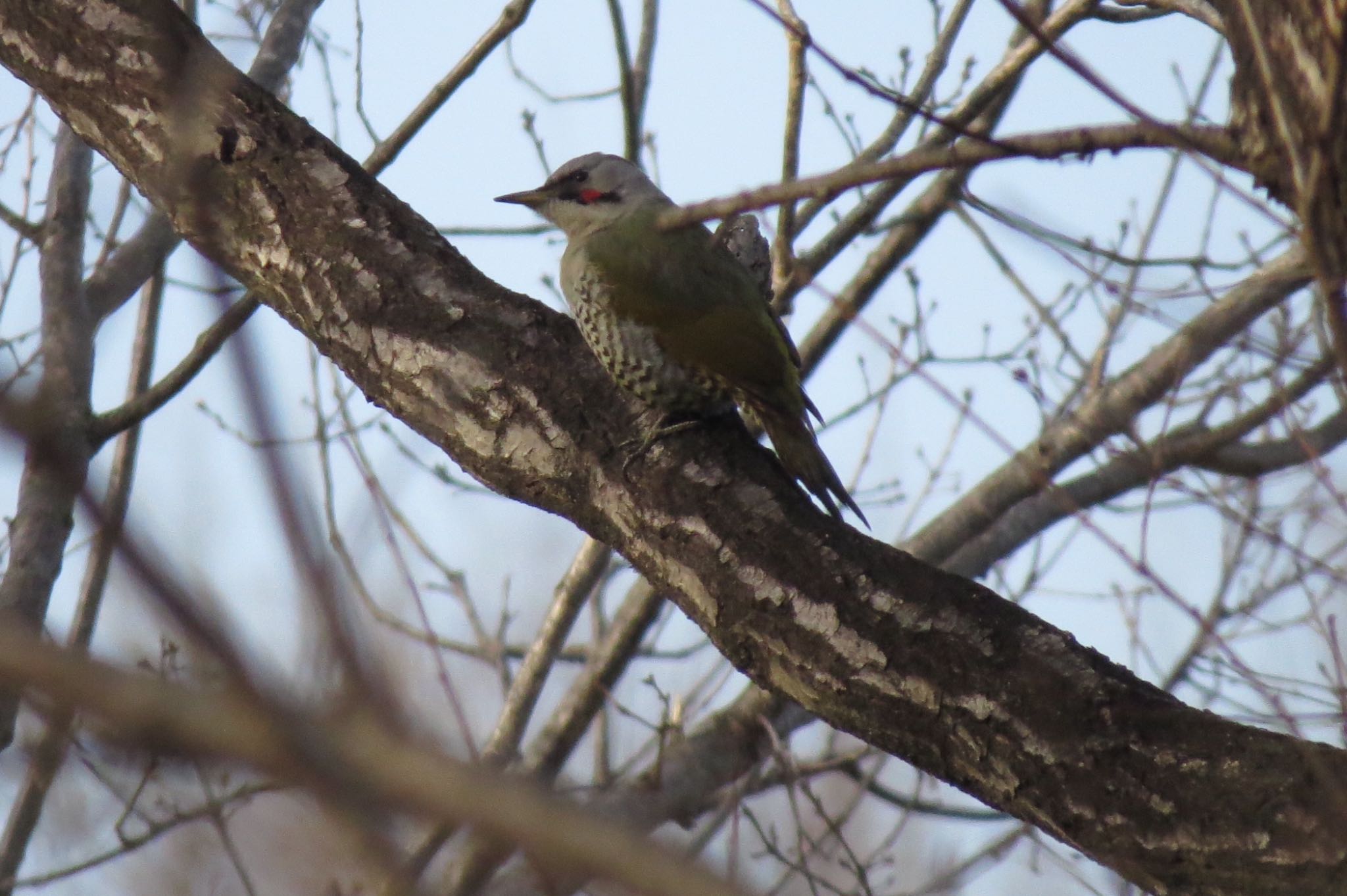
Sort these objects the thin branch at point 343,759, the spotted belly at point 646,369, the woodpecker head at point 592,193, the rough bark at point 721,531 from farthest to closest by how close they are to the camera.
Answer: the woodpecker head at point 592,193, the spotted belly at point 646,369, the rough bark at point 721,531, the thin branch at point 343,759

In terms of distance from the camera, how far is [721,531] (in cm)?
289

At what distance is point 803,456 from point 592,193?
1.65 meters

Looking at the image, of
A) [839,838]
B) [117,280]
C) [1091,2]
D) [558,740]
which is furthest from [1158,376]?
[117,280]

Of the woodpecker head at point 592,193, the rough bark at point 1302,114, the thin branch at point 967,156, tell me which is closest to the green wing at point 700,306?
the woodpecker head at point 592,193

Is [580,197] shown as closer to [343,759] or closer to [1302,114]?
[1302,114]

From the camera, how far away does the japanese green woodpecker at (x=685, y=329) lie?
3547 mm

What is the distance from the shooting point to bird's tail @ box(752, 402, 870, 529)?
3273 millimetres

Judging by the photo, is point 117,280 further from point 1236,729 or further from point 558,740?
point 1236,729

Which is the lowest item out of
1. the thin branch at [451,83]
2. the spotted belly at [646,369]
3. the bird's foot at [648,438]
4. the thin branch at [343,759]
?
the thin branch at [343,759]

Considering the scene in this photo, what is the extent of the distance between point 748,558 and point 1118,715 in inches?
30.2

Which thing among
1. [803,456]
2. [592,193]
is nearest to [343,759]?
[803,456]

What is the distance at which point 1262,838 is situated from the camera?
92.2 inches

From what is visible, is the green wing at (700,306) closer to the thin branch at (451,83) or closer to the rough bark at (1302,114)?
the thin branch at (451,83)

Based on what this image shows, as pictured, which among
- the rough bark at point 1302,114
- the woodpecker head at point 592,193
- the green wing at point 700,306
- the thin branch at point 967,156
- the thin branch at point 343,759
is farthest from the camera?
the woodpecker head at point 592,193
